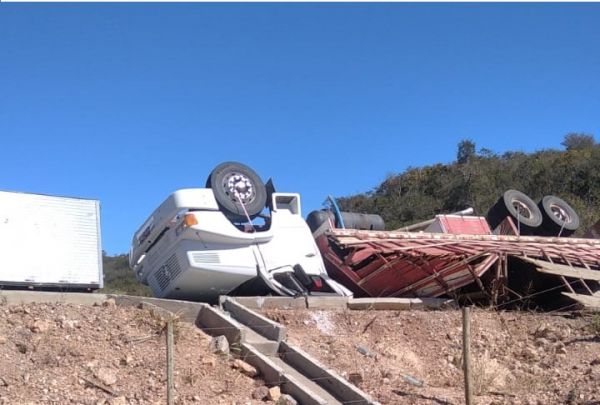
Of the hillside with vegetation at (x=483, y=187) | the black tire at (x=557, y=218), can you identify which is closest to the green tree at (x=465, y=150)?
the hillside with vegetation at (x=483, y=187)

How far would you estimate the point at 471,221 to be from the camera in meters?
14.5

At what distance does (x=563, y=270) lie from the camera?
11.2 m

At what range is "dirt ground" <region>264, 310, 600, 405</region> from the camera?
7.77 m

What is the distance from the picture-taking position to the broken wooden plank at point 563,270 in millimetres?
11000

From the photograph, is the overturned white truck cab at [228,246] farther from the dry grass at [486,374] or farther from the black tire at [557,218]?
the black tire at [557,218]

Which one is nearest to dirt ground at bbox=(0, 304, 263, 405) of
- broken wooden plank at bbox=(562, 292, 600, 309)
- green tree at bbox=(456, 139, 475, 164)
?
broken wooden plank at bbox=(562, 292, 600, 309)

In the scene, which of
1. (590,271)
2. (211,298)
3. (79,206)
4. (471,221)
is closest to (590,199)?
(471,221)

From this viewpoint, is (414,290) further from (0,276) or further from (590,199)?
(590,199)

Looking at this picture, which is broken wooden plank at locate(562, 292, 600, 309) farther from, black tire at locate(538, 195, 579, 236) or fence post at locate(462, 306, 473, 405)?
black tire at locate(538, 195, 579, 236)

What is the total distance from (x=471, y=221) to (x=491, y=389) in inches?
264

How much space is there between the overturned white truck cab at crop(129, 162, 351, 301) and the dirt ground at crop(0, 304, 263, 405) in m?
2.15

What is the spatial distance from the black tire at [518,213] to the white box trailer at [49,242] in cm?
856

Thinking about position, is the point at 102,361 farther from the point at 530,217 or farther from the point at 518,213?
the point at 530,217

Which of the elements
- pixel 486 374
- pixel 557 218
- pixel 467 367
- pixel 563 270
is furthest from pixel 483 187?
pixel 467 367
